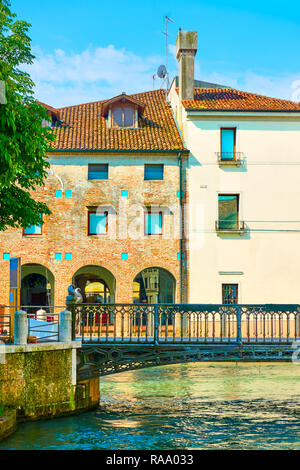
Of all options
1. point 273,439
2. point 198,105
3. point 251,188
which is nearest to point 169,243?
point 251,188

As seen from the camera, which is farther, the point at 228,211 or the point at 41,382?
the point at 228,211

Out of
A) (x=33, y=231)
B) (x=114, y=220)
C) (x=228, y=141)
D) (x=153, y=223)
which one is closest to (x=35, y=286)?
(x=33, y=231)

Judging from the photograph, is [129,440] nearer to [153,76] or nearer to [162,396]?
[162,396]

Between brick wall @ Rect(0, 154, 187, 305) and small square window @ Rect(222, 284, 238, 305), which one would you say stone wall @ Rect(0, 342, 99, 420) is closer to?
brick wall @ Rect(0, 154, 187, 305)

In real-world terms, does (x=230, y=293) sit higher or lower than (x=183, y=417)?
higher

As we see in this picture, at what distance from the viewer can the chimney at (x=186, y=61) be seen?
33.3 m

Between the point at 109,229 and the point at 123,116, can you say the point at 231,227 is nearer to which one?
the point at 109,229

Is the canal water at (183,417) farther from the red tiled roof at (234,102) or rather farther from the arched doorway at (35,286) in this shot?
the red tiled roof at (234,102)

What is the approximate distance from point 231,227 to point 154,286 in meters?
4.59

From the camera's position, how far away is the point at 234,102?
3334 centimetres

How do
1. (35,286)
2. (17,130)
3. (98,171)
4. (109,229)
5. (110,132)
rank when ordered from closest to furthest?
(17,130) → (109,229) → (98,171) → (110,132) → (35,286)

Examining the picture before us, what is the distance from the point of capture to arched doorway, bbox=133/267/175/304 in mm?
32062

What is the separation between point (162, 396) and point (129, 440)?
6477 mm

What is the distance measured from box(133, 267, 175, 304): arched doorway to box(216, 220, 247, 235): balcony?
124 inches
